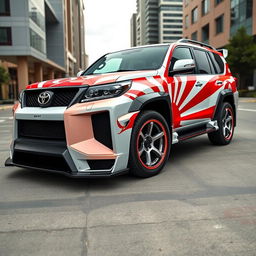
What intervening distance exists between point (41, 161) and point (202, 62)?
340 centimetres

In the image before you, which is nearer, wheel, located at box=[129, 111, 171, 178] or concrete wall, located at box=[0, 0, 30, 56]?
wheel, located at box=[129, 111, 171, 178]

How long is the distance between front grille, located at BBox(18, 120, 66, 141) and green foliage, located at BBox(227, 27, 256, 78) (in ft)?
101

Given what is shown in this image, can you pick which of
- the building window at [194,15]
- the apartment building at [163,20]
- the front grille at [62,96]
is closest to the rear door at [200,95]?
the front grille at [62,96]

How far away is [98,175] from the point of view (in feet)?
10.9

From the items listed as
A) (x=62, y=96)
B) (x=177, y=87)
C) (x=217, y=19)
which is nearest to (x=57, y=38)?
(x=217, y=19)

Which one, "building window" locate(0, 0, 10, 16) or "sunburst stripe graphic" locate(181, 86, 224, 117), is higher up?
"building window" locate(0, 0, 10, 16)

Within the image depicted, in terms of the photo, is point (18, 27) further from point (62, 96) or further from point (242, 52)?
point (62, 96)

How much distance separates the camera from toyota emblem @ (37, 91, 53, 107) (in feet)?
11.7

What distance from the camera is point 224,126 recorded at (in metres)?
5.98

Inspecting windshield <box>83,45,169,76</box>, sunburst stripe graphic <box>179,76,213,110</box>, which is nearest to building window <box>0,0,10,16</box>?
windshield <box>83,45,169,76</box>

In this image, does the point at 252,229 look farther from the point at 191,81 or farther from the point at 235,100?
the point at 235,100

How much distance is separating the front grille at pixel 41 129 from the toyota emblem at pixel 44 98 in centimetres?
23

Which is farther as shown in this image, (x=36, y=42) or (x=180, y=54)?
(x=36, y=42)

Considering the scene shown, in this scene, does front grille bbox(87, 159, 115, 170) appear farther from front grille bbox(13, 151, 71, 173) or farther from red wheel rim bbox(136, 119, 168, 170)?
red wheel rim bbox(136, 119, 168, 170)
